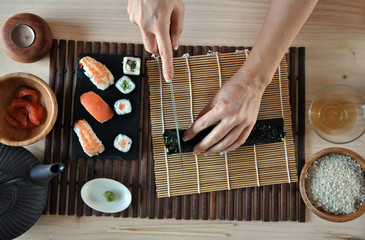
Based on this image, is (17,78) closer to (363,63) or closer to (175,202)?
(175,202)

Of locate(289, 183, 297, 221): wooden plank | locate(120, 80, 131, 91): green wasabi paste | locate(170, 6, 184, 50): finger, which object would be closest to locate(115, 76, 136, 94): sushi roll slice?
locate(120, 80, 131, 91): green wasabi paste

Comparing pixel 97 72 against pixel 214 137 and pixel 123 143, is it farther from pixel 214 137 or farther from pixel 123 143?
pixel 214 137

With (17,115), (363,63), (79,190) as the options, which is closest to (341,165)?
(363,63)

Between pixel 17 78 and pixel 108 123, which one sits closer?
pixel 17 78

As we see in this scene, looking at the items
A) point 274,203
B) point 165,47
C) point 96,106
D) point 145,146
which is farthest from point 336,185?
point 96,106

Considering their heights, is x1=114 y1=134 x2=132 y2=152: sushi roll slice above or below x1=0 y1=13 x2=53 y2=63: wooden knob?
below

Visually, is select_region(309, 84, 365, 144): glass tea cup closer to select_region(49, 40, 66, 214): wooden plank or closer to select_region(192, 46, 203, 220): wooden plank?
select_region(192, 46, 203, 220): wooden plank
